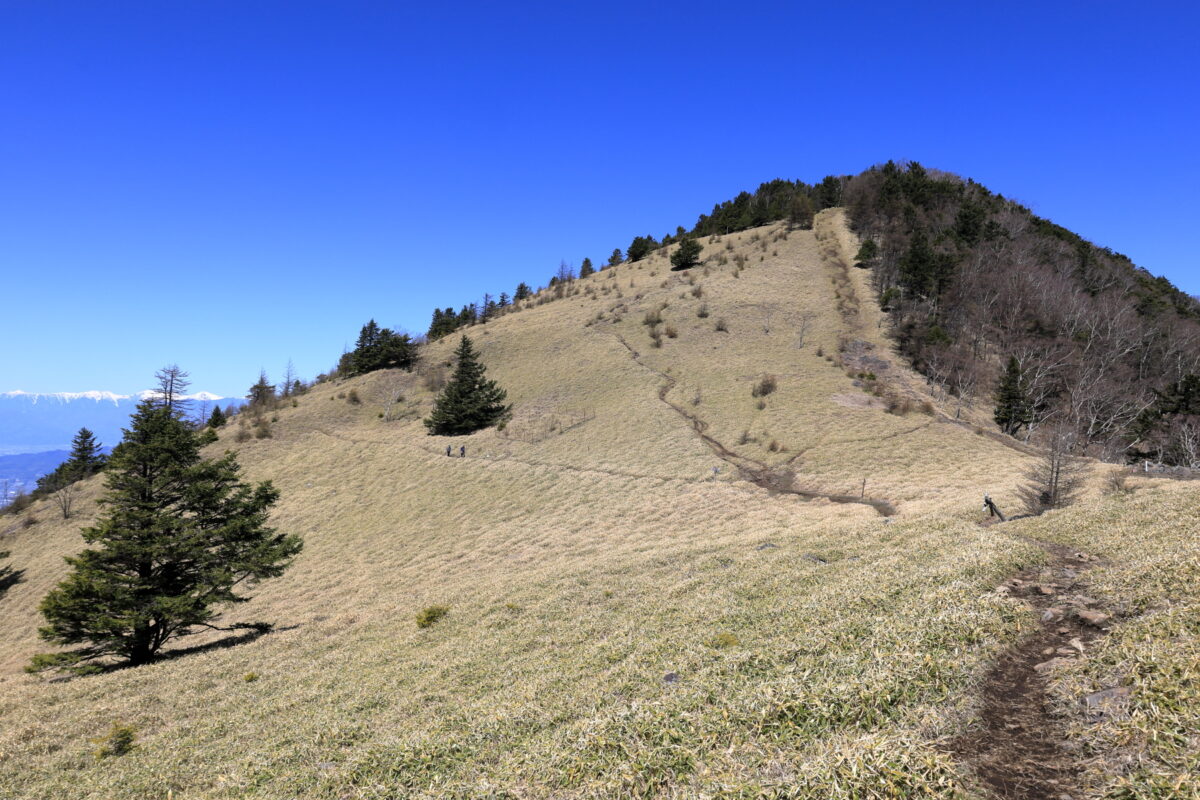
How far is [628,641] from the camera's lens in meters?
11.5

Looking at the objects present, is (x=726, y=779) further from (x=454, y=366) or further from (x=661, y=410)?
(x=454, y=366)

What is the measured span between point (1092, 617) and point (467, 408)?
2004 inches

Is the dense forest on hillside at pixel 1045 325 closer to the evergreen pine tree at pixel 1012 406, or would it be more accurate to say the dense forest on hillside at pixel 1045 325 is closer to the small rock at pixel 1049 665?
the evergreen pine tree at pixel 1012 406

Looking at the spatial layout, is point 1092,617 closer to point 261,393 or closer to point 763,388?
point 763,388

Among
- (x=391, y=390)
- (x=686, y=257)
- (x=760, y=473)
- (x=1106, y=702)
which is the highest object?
(x=686, y=257)

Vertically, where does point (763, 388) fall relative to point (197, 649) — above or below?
above

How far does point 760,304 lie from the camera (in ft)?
233

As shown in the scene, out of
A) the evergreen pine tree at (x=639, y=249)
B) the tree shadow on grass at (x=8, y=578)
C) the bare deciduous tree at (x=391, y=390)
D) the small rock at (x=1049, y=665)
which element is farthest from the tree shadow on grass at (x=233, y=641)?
the evergreen pine tree at (x=639, y=249)

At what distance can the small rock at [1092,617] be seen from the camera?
7418 mm

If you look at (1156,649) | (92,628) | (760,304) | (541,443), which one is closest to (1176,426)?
(760,304)

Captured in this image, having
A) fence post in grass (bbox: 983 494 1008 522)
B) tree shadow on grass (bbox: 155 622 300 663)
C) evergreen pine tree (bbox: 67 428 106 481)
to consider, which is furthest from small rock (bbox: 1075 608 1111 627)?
evergreen pine tree (bbox: 67 428 106 481)

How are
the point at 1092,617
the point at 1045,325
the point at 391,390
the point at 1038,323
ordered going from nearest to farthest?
the point at 1092,617
the point at 1045,325
the point at 1038,323
the point at 391,390

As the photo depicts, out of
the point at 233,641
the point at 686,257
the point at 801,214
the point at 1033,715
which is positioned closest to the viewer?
the point at 1033,715

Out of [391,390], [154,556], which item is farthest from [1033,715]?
[391,390]
